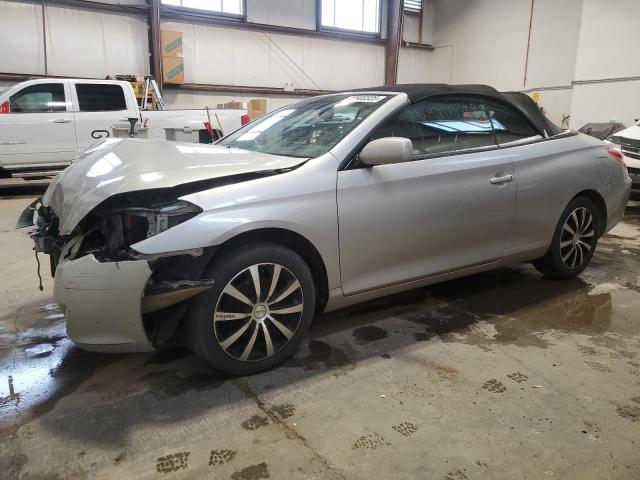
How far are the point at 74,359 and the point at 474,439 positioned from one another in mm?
2055

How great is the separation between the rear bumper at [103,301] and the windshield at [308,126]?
110 cm

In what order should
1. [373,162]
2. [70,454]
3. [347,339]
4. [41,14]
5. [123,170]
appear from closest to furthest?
[70,454] → [123,170] → [373,162] → [347,339] → [41,14]

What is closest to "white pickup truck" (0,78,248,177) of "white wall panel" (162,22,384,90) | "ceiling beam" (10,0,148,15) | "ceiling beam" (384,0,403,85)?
"ceiling beam" (10,0,148,15)

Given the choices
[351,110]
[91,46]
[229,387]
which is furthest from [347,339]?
[91,46]

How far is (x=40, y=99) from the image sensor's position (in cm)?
806

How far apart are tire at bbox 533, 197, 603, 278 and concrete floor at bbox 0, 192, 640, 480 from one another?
50 centimetres

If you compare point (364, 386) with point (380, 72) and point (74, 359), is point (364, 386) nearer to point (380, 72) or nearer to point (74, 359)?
point (74, 359)

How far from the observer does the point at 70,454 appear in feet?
6.23

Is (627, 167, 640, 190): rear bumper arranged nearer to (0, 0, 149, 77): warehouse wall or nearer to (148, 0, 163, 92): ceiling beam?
(148, 0, 163, 92): ceiling beam

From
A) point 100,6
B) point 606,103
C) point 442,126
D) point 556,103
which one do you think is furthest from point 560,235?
point 556,103

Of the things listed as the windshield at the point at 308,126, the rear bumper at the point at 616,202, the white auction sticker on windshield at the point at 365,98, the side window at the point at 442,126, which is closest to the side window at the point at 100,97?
the windshield at the point at 308,126

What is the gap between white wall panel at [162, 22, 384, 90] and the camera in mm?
12445

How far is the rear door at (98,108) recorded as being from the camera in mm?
8305

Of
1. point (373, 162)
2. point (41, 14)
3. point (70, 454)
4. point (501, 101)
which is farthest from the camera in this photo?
point (41, 14)
